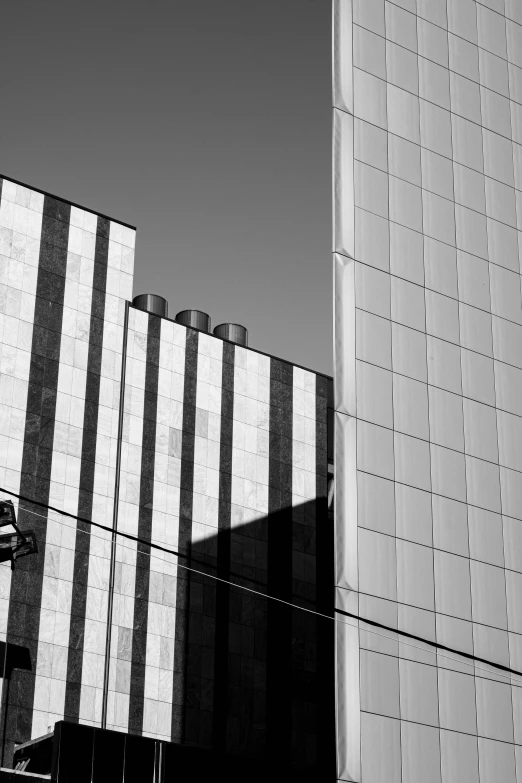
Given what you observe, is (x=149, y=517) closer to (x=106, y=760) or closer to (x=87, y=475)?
(x=87, y=475)

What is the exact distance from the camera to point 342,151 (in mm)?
23641

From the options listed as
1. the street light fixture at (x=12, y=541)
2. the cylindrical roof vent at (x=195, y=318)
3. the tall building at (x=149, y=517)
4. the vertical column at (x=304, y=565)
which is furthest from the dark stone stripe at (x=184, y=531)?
the street light fixture at (x=12, y=541)

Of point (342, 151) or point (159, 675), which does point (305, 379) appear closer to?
point (159, 675)

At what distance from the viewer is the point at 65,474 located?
40.8m

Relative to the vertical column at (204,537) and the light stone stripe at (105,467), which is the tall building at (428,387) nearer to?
the light stone stripe at (105,467)

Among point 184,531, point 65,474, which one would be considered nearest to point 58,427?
point 65,474

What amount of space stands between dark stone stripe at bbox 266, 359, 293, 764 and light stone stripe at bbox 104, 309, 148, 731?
20.1ft

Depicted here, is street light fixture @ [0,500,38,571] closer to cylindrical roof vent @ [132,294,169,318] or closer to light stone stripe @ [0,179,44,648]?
light stone stripe @ [0,179,44,648]

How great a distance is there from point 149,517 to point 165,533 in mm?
884

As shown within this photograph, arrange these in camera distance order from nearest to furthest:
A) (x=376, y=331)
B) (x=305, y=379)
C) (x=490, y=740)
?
(x=490, y=740) < (x=376, y=331) < (x=305, y=379)

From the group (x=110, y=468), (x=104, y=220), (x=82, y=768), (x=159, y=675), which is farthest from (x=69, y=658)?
(x=104, y=220)

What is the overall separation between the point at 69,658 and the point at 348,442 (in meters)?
20.3

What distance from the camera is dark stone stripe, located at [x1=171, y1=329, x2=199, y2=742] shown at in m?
42.0

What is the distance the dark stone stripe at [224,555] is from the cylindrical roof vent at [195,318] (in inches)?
199
